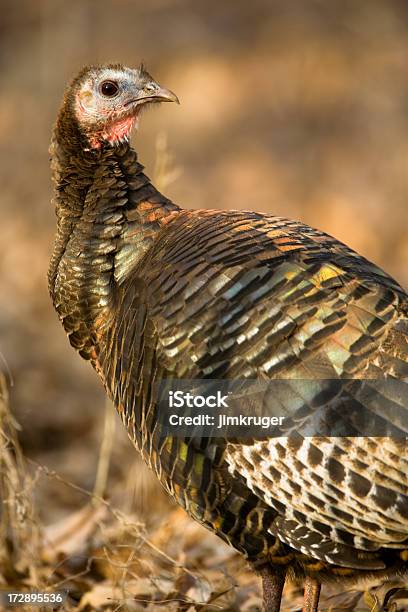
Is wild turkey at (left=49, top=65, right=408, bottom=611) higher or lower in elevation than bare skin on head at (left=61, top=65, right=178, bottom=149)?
lower

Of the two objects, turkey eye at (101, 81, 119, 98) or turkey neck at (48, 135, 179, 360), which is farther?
turkey eye at (101, 81, 119, 98)

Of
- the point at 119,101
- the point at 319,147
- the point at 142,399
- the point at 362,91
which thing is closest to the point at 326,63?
the point at 362,91

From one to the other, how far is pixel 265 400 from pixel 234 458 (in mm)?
268

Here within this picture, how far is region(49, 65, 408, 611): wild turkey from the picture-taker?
3.53 m

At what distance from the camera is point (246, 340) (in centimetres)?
375

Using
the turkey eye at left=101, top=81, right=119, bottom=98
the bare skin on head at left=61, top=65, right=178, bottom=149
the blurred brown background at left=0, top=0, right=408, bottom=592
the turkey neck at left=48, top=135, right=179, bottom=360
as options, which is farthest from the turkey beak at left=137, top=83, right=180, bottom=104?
the blurred brown background at left=0, top=0, right=408, bottom=592

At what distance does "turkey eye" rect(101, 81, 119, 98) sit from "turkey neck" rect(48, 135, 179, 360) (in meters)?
0.29

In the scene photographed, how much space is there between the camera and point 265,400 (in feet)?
11.9

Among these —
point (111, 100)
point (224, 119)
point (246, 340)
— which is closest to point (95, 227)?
point (111, 100)

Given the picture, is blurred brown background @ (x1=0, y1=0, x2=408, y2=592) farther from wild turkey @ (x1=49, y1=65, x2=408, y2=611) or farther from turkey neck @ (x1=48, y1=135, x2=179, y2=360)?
wild turkey @ (x1=49, y1=65, x2=408, y2=611)

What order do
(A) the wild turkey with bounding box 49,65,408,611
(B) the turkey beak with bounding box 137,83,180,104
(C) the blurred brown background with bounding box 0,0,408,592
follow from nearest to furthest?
1. (A) the wild turkey with bounding box 49,65,408,611
2. (B) the turkey beak with bounding box 137,83,180,104
3. (C) the blurred brown background with bounding box 0,0,408,592

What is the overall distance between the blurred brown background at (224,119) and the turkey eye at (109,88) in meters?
4.83

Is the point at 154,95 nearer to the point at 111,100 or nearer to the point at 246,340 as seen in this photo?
the point at 111,100

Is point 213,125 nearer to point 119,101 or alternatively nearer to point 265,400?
point 119,101
